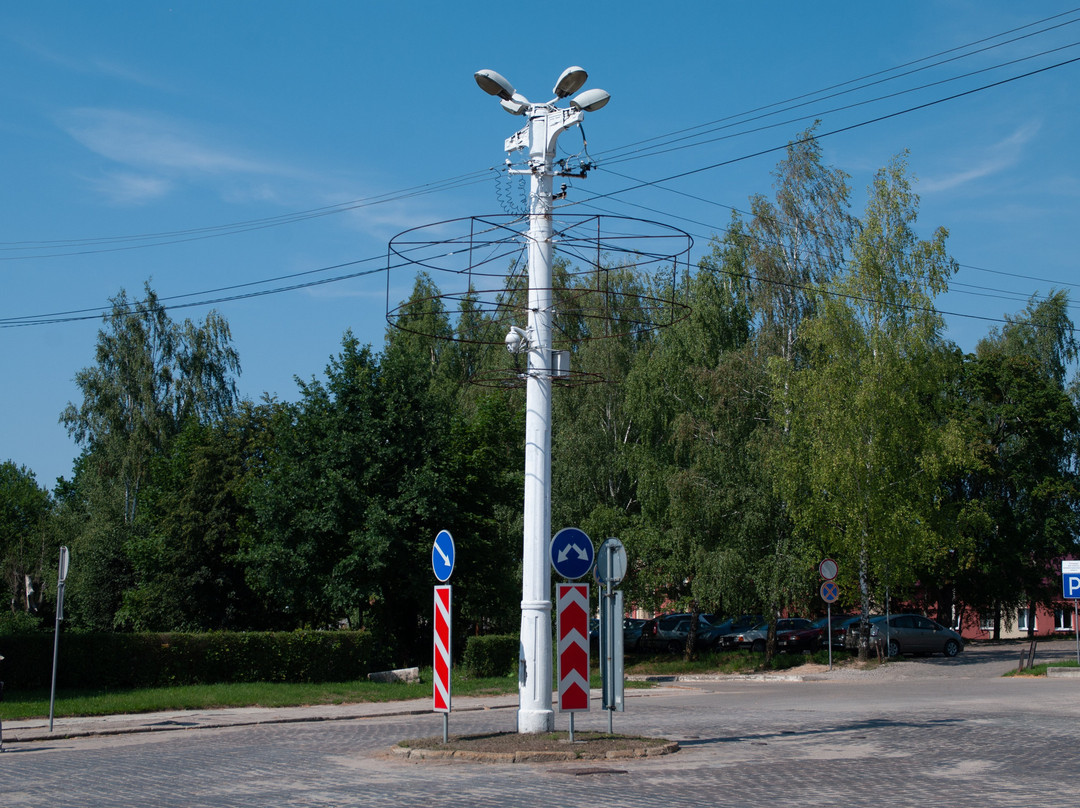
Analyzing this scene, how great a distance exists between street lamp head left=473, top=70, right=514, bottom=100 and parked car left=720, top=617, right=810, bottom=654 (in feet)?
104

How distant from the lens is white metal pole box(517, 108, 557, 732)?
13.2 m

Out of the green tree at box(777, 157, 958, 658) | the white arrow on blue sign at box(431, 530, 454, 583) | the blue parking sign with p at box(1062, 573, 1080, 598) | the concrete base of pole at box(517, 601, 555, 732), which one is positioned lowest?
the concrete base of pole at box(517, 601, 555, 732)

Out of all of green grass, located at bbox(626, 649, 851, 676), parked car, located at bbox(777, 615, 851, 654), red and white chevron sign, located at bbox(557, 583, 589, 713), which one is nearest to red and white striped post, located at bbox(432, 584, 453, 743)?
red and white chevron sign, located at bbox(557, 583, 589, 713)

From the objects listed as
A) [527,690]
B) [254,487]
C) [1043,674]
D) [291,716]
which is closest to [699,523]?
[1043,674]

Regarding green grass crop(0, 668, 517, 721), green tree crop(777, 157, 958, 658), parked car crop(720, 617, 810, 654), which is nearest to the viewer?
green grass crop(0, 668, 517, 721)

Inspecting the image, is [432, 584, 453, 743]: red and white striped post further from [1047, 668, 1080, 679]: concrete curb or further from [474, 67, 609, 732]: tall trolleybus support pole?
[1047, 668, 1080, 679]: concrete curb

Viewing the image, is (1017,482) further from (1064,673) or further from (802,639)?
(1064,673)

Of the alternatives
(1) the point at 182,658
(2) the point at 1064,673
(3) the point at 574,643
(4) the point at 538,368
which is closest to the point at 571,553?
(3) the point at 574,643

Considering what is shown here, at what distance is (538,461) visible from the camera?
535 inches

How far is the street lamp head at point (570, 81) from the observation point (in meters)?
13.8

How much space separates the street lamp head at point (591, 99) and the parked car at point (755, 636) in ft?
103

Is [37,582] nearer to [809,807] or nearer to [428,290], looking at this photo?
[428,290]

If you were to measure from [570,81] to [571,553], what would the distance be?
603 centimetres

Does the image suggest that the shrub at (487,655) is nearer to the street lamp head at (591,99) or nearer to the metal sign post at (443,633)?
the metal sign post at (443,633)
